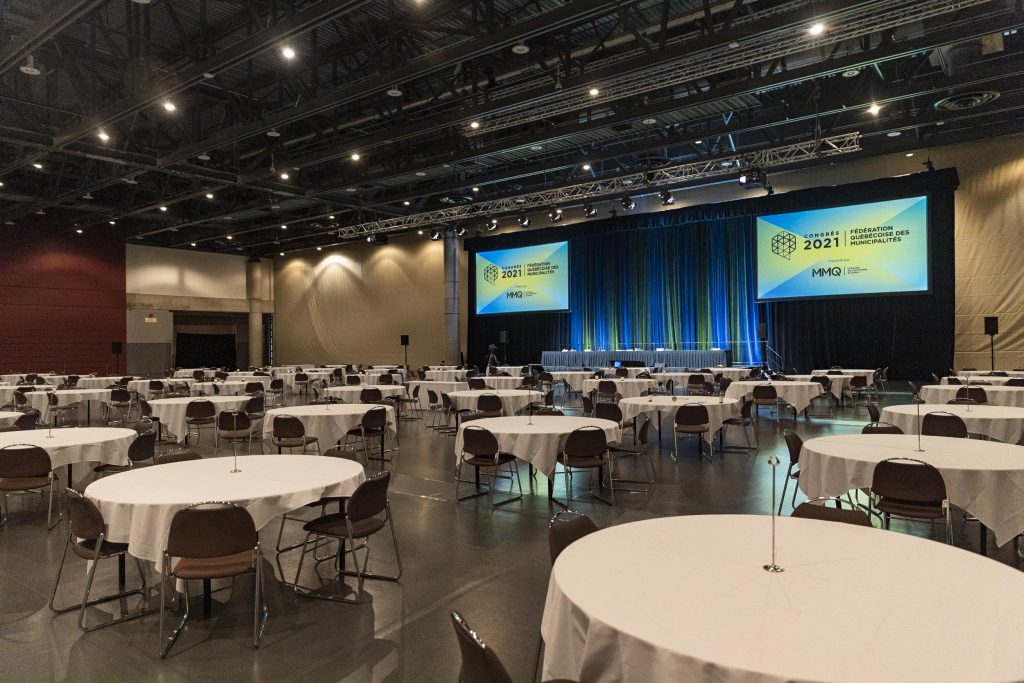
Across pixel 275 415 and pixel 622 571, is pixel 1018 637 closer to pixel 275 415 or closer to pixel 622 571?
pixel 622 571

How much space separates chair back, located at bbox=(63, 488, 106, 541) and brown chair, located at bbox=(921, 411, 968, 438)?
256 inches

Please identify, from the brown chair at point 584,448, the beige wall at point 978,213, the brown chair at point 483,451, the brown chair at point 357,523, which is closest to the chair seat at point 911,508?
the brown chair at point 584,448

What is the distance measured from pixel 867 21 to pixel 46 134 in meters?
14.2

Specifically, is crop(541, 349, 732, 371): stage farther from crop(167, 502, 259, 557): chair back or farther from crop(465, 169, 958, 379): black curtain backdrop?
crop(167, 502, 259, 557): chair back

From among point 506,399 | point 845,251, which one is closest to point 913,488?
point 506,399

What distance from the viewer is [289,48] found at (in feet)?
27.1

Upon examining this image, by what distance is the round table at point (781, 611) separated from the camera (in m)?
1.51

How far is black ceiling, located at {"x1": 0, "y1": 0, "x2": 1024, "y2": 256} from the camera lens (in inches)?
325

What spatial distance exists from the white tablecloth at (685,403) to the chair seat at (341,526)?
16.0 feet

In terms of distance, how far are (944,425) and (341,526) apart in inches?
211

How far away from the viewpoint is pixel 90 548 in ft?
11.7

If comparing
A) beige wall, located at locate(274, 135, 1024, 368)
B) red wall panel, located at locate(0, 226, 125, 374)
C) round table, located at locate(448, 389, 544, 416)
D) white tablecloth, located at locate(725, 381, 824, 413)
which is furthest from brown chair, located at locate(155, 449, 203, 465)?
red wall panel, located at locate(0, 226, 125, 374)

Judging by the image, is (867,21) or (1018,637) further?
(867,21)

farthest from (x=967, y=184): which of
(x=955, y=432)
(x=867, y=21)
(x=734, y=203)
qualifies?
(x=955, y=432)
